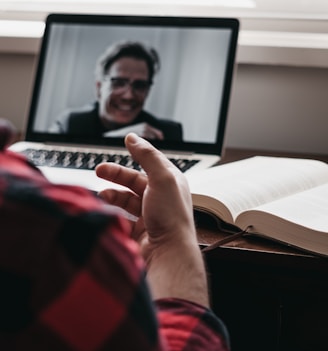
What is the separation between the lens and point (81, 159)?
1061 millimetres

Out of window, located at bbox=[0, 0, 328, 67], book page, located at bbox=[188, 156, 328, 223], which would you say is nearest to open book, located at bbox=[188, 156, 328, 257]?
book page, located at bbox=[188, 156, 328, 223]

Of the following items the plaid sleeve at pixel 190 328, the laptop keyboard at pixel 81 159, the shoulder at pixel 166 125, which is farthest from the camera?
the shoulder at pixel 166 125

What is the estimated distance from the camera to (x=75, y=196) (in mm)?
324

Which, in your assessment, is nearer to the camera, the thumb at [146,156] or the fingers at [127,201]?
the thumb at [146,156]

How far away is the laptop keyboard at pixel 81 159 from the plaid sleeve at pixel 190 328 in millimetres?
500

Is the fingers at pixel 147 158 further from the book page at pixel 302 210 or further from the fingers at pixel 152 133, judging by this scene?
the fingers at pixel 152 133

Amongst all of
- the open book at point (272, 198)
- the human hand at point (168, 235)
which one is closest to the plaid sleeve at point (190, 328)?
the human hand at point (168, 235)

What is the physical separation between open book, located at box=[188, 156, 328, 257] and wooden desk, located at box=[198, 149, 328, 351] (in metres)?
0.02

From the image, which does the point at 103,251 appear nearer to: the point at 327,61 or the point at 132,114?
the point at 132,114

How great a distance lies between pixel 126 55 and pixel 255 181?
0.40 metres

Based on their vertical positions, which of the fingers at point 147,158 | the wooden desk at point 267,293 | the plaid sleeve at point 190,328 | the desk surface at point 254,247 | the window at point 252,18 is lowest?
the wooden desk at point 267,293

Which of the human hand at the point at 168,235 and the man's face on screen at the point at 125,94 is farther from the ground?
the man's face on screen at the point at 125,94

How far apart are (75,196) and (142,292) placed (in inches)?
2.1

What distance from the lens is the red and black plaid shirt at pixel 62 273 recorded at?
0.30 m
